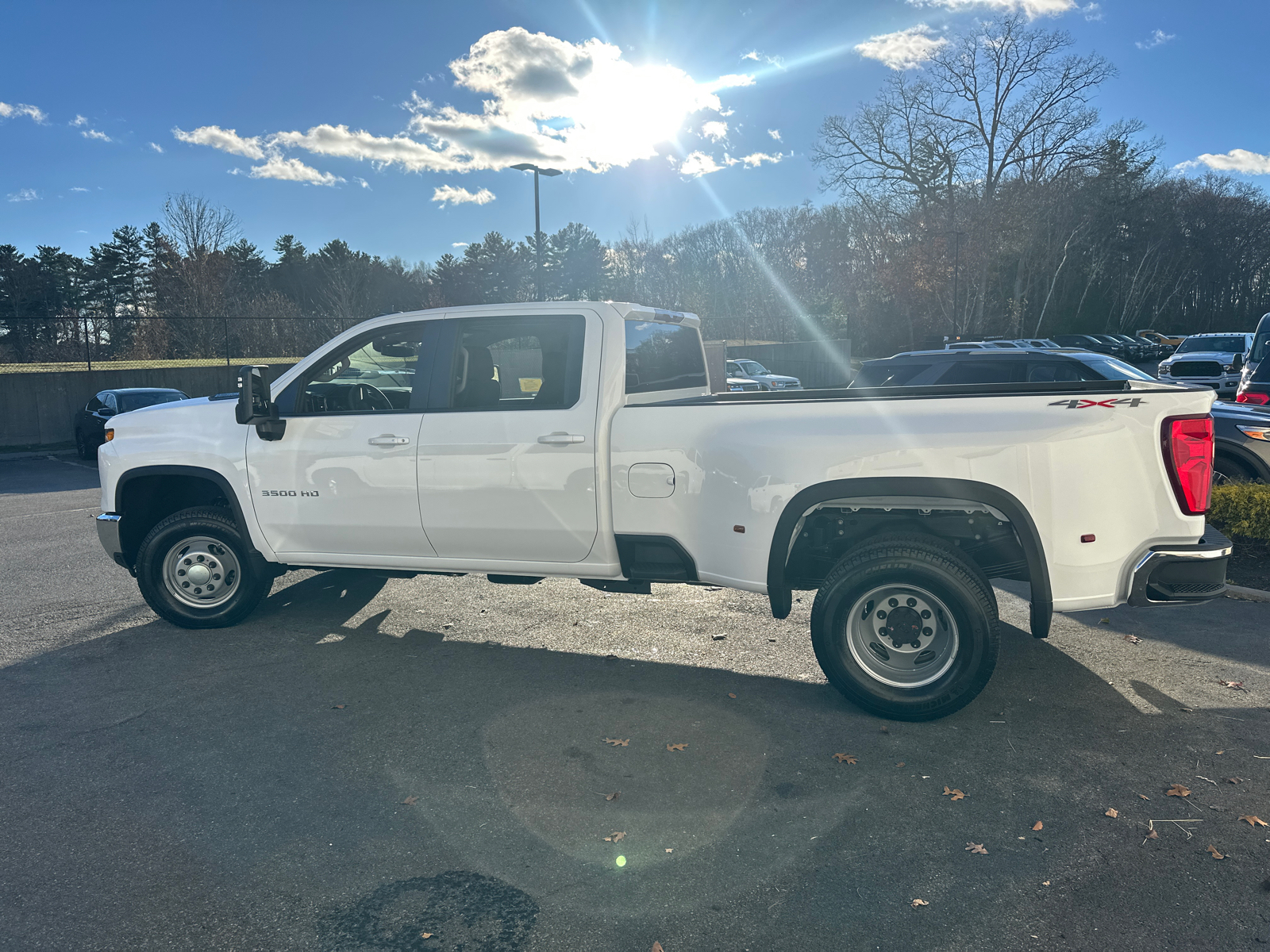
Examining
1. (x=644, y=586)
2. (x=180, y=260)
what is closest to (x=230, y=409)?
(x=644, y=586)

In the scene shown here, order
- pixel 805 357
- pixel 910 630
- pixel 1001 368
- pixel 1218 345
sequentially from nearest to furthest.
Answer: pixel 910 630, pixel 1001 368, pixel 1218 345, pixel 805 357

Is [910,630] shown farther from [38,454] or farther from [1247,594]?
[38,454]

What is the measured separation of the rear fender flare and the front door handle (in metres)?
1.23

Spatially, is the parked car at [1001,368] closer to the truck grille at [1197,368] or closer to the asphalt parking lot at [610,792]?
the asphalt parking lot at [610,792]

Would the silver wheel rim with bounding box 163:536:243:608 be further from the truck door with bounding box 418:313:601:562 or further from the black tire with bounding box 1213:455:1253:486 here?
the black tire with bounding box 1213:455:1253:486

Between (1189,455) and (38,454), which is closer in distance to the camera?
(1189,455)

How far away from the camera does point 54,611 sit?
6352mm

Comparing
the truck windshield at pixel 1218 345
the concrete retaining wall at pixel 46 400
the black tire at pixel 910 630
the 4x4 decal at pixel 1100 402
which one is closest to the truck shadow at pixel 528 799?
the black tire at pixel 910 630

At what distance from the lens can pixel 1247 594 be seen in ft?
21.3

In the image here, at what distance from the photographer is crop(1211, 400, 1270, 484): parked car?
8648mm

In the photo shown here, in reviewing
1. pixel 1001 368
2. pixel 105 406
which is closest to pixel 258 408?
pixel 1001 368

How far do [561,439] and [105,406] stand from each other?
1651 cm

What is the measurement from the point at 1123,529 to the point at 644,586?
8.24 ft

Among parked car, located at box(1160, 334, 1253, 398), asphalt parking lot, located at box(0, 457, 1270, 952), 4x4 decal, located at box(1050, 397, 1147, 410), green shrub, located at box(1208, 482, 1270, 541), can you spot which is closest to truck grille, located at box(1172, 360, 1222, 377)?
parked car, located at box(1160, 334, 1253, 398)
